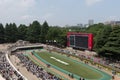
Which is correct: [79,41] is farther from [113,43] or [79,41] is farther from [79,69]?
[79,69]

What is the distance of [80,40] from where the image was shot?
69.4m

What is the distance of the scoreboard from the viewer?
64.9 metres

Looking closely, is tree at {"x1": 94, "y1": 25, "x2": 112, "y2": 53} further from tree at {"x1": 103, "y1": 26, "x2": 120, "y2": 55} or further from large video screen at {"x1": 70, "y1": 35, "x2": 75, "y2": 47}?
large video screen at {"x1": 70, "y1": 35, "x2": 75, "y2": 47}

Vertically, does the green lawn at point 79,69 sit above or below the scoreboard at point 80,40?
below

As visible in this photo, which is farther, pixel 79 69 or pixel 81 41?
pixel 81 41

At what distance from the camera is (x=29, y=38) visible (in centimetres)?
9325

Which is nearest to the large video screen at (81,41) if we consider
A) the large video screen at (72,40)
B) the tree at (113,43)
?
the large video screen at (72,40)

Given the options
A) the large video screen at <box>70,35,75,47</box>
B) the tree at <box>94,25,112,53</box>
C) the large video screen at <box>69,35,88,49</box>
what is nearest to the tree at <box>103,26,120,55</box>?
the tree at <box>94,25,112,53</box>

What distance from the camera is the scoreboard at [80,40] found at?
6494 centimetres

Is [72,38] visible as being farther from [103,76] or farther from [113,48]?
[103,76]

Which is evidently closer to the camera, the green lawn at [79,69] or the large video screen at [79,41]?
the green lawn at [79,69]

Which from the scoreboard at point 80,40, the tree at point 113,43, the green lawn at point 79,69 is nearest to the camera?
the green lawn at point 79,69

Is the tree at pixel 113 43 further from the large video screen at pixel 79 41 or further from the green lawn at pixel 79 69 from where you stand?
the large video screen at pixel 79 41

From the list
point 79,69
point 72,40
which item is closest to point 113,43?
point 79,69
